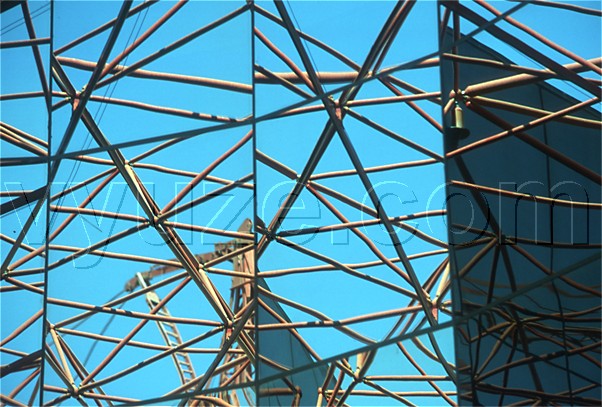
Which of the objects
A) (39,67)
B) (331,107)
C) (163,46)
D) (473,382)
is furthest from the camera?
(39,67)

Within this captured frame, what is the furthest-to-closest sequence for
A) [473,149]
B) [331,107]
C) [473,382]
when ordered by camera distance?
1. [331,107]
2. [473,149]
3. [473,382]

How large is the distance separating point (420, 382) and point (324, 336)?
7.24 ft

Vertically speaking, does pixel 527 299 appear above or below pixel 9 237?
below

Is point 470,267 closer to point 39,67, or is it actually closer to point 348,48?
point 348,48

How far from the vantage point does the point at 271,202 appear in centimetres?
2202

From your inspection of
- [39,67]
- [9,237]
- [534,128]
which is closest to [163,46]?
[39,67]

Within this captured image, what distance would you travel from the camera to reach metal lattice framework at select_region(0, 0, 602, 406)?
20.3 metres

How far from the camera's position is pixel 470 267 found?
1991 cm

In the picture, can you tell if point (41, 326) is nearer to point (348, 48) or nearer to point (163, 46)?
point (163, 46)

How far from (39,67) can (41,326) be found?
645 cm

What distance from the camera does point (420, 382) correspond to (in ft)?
65.9

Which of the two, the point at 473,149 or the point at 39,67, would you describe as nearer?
the point at 473,149

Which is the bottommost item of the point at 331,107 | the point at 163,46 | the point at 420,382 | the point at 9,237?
the point at 420,382

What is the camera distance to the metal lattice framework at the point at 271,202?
20.3 metres
